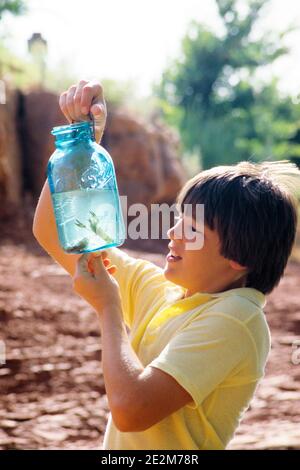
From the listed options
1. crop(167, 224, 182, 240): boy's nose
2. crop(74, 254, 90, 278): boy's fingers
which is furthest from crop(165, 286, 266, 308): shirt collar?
crop(74, 254, 90, 278): boy's fingers

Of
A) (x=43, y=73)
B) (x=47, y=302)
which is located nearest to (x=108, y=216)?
(x=47, y=302)

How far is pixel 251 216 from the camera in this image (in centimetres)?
160

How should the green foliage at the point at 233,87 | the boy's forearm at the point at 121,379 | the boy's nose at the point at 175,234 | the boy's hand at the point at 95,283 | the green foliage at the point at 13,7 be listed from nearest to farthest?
the boy's forearm at the point at 121,379 < the boy's hand at the point at 95,283 < the boy's nose at the point at 175,234 < the green foliage at the point at 13,7 < the green foliage at the point at 233,87

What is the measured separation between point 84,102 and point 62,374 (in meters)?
2.92

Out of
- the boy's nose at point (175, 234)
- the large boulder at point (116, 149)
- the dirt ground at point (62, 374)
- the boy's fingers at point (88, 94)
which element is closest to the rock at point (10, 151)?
the large boulder at point (116, 149)

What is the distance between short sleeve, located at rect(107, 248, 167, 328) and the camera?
Result: 183 cm

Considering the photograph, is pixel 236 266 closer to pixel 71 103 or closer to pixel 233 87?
pixel 71 103

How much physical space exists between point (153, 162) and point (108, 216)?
324 inches

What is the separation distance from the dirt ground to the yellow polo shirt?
6.07ft

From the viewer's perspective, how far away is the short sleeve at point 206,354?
4.76 feet

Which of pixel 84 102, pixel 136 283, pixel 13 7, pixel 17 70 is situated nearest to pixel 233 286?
pixel 136 283

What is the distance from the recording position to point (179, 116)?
20.6 m

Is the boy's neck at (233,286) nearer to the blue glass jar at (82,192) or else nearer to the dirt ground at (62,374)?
the blue glass jar at (82,192)

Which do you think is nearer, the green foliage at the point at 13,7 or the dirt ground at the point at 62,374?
the dirt ground at the point at 62,374
